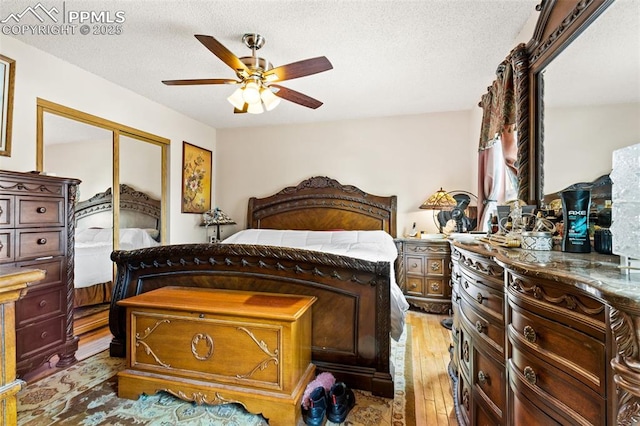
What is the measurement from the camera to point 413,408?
1.89 meters

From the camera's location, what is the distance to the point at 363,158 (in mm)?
4543

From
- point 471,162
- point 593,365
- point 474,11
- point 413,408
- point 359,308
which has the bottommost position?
point 413,408

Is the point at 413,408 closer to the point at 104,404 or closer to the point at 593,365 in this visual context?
the point at 593,365

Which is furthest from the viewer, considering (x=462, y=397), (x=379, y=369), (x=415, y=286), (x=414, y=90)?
(x=415, y=286)

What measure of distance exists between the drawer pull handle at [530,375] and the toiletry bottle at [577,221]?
2.03 ft

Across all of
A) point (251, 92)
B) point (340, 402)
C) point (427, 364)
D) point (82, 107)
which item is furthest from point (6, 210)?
point (427, 364)

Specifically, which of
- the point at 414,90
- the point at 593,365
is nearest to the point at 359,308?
the point at 593,365

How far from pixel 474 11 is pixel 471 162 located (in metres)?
2.31

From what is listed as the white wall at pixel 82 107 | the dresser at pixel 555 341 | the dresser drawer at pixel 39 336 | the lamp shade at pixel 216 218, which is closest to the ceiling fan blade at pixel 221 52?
the white wall at pixel 82 107

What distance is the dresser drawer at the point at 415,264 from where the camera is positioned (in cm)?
372

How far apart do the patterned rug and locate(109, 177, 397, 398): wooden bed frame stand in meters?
0.15

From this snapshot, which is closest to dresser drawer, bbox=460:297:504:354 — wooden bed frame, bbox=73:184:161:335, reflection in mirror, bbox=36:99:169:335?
reflection in mirror, bbox=36:99:169:335

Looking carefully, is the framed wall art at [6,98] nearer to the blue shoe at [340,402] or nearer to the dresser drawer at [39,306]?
the dresser drawer at [39,306]

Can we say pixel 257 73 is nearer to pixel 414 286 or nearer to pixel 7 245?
pixel 7 245
